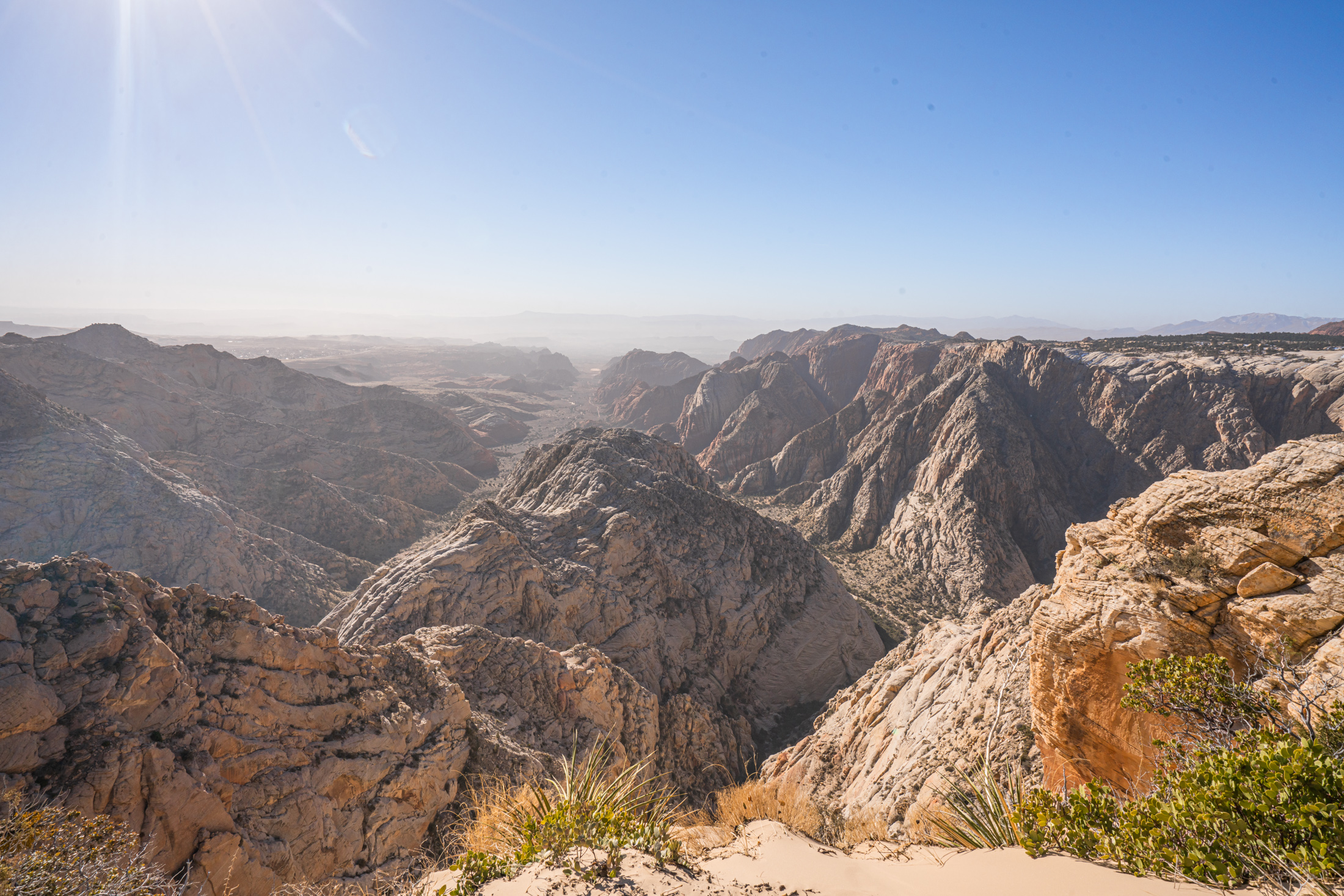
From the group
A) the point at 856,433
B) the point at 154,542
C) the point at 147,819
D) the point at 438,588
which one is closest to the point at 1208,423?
the point at 856,433

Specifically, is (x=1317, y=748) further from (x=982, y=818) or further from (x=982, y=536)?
(x=982, y=536)

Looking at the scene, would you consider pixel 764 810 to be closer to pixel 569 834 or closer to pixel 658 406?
pixel 569 834

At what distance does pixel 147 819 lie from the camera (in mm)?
7293

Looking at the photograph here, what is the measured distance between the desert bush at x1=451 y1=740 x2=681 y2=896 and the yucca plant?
127 inches

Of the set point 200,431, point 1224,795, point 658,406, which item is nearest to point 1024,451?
point 1224,795

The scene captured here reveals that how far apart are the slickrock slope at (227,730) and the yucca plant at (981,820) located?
5893 mm

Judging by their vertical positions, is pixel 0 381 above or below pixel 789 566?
above

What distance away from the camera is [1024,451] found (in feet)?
153

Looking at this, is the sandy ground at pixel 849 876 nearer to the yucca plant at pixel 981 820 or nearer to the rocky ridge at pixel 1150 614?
the yucca plant at pixel 981 820

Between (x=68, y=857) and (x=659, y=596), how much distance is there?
2021cm

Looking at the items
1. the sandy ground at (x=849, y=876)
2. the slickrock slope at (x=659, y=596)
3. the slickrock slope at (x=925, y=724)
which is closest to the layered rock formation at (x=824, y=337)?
the slickrock slope at (x=659, y=596)

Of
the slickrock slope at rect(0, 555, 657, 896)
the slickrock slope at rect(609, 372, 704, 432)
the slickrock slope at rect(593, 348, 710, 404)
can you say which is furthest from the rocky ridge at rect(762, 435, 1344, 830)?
the slickrock slope at rect(593, 348, 710, 404)

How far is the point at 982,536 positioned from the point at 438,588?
3906 centimetres


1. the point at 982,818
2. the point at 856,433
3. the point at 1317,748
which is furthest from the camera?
the point at 856,433
